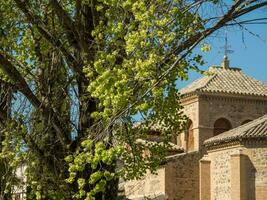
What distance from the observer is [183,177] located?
34750 millimetres

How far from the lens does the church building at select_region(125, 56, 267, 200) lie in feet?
94.4

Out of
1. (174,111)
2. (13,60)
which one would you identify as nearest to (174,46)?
(174,111)

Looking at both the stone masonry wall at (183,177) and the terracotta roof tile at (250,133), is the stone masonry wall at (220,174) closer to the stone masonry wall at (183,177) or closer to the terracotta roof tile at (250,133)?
the terracotta roof tile at (250,133)

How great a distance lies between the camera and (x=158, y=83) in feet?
31.4

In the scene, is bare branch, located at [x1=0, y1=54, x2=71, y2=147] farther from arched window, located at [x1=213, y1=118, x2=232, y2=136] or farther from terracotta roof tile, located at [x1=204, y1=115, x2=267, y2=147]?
arched window, located at [x1=213, y1=118, x2=232, y2=136]

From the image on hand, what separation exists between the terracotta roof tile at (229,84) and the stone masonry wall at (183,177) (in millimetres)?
4685

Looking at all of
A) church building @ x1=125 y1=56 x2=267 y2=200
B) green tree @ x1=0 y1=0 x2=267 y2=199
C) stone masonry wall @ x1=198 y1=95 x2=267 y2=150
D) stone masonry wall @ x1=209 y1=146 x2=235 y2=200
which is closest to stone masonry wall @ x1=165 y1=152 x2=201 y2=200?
church building @ x1=125 y1=56 x2=267 y2=200

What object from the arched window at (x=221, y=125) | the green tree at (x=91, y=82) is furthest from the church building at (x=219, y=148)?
the green tree at (x=91, y=82)

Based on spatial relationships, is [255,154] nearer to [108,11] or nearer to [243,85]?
[243,85]

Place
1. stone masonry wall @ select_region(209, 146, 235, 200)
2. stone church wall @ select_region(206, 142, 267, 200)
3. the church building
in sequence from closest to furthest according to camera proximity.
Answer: stone church wall @ select_region(206, 142, 267, 200) → the church building → stone masonry wall @ select_region(209, 146, 235, 200)

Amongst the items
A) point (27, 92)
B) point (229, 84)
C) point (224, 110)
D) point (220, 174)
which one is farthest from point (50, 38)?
point (229, 84)

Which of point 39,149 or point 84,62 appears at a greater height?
point 84,62

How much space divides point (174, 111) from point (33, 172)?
Answer: 9.18 ft

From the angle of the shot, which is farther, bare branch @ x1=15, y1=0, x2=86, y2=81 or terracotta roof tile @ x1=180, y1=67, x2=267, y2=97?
terracotta roof tile @ x1=180, y1=67, x2=267, y2=97
